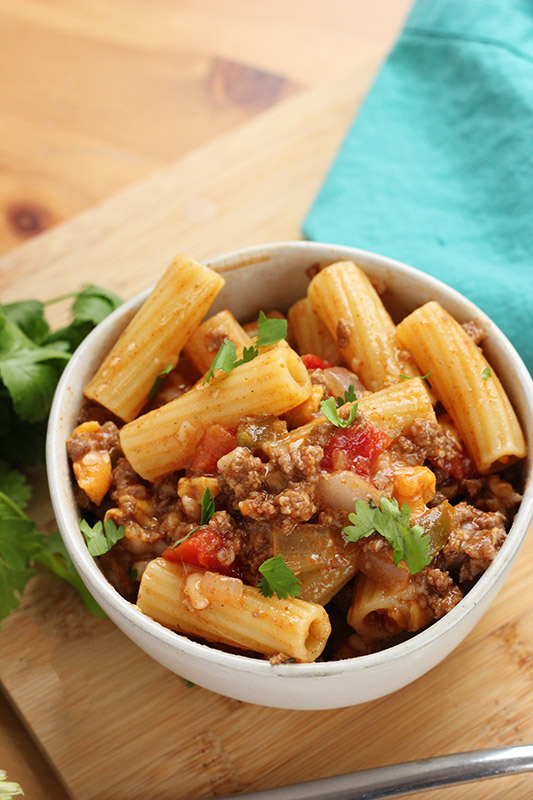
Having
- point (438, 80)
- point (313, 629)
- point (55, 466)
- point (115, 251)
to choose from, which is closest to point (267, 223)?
point (115, 251)

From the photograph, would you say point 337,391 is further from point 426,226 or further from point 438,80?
point 438,80

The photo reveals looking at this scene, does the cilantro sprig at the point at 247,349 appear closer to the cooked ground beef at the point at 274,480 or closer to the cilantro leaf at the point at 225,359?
the cilantro leaf at the point at 225,359

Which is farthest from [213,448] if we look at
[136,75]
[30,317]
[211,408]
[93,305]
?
[136,75]

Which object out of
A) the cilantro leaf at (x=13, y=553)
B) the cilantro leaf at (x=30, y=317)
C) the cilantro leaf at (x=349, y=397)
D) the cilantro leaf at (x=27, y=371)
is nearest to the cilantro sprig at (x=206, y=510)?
the cilantro leaf at (x=349, y=397)

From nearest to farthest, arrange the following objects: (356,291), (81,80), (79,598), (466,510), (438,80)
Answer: (466,510) → (356,291) → (79,598) → (438,80) → (81,80)

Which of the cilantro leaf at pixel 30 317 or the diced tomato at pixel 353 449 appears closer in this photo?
the diced tomato at pixel 353 449

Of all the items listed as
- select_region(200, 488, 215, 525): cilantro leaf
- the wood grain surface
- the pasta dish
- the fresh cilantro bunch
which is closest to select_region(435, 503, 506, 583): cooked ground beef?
the pasta dish
